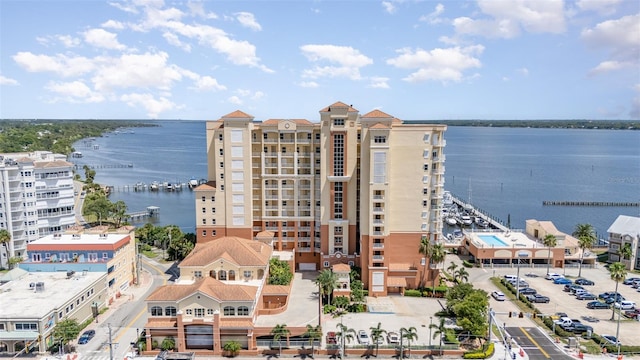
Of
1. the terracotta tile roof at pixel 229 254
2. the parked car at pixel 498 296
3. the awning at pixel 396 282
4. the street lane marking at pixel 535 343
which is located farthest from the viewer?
the awning at pixel 396 282

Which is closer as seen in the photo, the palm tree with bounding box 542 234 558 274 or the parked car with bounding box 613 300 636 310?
the parked car with bounding box 613 300 636 310

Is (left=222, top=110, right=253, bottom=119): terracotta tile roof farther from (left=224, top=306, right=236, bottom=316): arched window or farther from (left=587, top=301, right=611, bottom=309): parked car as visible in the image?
(left=587, top=301, right=611, bottom=309): parked car

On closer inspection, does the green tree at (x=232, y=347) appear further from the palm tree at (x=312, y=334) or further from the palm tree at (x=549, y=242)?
the palm tree at (x=549, y=242)

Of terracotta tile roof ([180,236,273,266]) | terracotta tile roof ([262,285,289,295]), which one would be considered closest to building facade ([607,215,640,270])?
terracotta tile roof ([262,285,289,295])

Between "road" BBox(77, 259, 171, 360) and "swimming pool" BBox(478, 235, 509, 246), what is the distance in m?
54.7

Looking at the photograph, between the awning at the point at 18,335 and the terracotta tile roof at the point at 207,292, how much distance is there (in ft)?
37.5

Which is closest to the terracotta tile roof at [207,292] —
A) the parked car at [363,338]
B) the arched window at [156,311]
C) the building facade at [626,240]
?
the arched window at [156,311]

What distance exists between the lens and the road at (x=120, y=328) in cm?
4688

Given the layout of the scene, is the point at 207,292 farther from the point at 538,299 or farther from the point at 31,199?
the point at 31,199

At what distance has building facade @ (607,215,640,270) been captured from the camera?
75.4 meters

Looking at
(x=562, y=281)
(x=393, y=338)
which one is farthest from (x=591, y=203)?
(x=393, y=338)

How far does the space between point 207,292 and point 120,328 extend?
13.0 meters

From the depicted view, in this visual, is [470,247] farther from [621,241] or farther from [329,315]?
[329,315]

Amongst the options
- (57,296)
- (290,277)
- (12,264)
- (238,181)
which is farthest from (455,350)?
(12,264)
